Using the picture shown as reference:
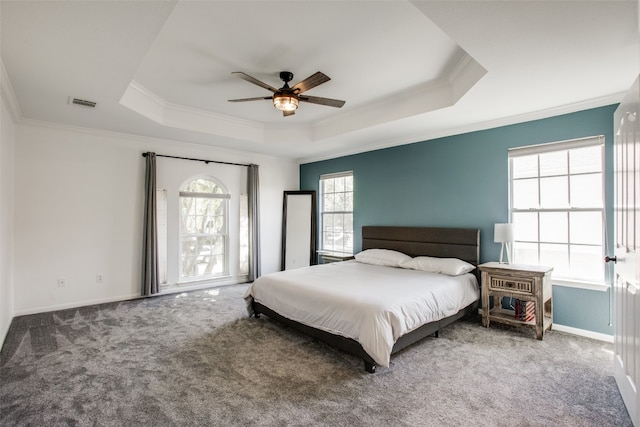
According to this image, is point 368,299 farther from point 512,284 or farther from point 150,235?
point 150,235

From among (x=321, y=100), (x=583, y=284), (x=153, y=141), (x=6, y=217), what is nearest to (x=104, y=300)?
(x=6, y=217)

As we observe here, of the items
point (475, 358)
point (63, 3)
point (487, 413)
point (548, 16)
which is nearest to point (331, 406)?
point (487, 413)

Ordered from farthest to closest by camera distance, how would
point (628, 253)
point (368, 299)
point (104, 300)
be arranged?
point (104, 300) → point (368, 299) → point (628, 253)

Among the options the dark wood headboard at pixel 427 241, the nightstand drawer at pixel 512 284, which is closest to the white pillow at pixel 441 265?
the dark wood headboard at pixel 427 241

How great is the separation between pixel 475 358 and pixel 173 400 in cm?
252

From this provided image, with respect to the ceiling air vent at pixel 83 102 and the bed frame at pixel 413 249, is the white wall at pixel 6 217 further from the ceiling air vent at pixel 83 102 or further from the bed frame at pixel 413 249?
the bed frame at pixel 413 249

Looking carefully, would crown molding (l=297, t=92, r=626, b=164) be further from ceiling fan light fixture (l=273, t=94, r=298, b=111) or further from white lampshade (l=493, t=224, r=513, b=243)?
ceiling fan light fixture (l=273, t=94, r=298, b=111)

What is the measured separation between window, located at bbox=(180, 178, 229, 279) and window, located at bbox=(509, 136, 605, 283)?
4.68 metres

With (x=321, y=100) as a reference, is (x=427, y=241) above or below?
below

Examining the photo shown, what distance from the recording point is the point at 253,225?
5906mm

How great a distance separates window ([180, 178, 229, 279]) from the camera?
5.33m

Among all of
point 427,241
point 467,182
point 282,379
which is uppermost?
point 467,182

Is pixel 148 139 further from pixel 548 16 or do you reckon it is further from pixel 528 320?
pixel 528 320

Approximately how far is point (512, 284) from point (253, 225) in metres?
4.27
